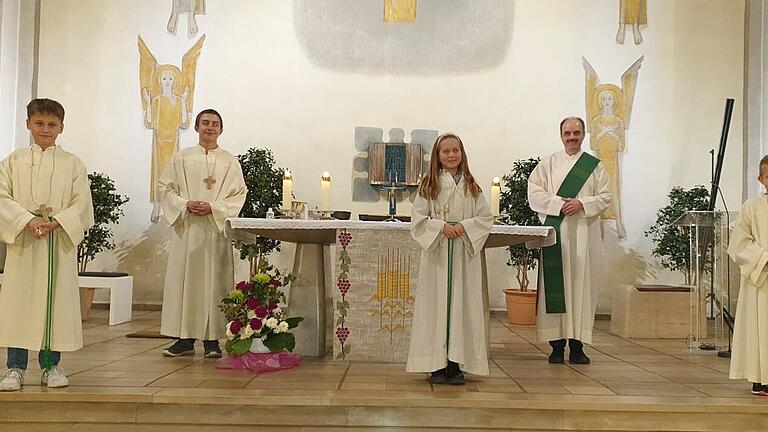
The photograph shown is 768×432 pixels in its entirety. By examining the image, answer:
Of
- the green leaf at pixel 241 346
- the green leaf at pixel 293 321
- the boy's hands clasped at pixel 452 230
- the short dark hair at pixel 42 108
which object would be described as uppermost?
the short dark hair at pixel 42 108

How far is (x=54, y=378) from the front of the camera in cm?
420

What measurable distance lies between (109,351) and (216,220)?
145cm

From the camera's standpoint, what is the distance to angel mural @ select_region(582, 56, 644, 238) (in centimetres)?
944

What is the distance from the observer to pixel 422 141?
9.54 m

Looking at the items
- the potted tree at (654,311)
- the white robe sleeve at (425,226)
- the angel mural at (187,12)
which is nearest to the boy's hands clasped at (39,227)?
the white robe sleeve at (425,226)

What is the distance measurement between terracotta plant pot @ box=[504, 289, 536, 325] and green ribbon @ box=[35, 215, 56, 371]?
5.63m

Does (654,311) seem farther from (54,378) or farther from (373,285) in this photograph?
(54,378)

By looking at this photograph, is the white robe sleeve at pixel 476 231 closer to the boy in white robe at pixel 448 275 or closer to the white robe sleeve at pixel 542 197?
the boy in white robe at pixel 448 275

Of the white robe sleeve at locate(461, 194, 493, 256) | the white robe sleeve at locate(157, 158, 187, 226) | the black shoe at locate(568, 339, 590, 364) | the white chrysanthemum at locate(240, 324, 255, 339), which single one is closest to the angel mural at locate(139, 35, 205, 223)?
the white robe sleeve at locate(157, 158, 187, 226)

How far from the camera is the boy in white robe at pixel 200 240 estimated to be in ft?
18.1

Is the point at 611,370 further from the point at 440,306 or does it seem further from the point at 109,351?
the point at 109,351

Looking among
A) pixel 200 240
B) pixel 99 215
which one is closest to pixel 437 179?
pixel 200 240

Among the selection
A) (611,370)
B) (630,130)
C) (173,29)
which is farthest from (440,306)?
(173,29)

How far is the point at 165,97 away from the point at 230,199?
4.45 m
